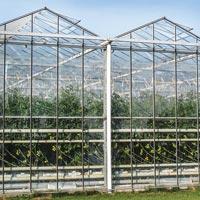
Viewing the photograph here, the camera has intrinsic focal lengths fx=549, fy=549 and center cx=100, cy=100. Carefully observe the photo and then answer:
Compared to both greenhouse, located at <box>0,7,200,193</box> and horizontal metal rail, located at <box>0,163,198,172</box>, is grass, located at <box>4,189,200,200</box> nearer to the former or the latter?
greenhouse, located at <box>0,7,200,193</box>

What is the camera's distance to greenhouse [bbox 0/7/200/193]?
12.7 m

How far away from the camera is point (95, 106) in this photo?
1338cm

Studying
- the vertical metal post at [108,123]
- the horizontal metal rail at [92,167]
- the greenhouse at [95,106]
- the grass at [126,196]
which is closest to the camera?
the grass at [126,196]

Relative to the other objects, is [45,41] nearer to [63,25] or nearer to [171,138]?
[63,25]

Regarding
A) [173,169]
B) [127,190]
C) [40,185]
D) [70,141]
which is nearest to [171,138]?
[173,169]

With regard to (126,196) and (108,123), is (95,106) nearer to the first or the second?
Answer: (108,123)

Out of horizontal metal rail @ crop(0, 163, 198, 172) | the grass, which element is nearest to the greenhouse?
horizontal metal rail @ crop(0, 163, 198, 172)

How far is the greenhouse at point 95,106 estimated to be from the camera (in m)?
12.7

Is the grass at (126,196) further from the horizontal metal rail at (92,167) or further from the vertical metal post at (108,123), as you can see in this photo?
the horizontal metal rail at (92,167)

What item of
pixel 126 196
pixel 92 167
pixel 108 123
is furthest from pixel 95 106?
pixel 126 196

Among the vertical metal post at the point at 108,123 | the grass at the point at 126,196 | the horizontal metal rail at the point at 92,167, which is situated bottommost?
the grass at the point at 126,196

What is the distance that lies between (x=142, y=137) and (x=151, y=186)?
122 cm

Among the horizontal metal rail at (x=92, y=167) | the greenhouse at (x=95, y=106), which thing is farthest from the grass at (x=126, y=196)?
the horizontal metal rail at (x=92, y=167)

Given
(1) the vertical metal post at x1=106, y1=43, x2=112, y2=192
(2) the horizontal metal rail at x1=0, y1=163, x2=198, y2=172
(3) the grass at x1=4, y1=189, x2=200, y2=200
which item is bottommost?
(3) the grass at x1=4, y1=189, x2=200, y2=200
